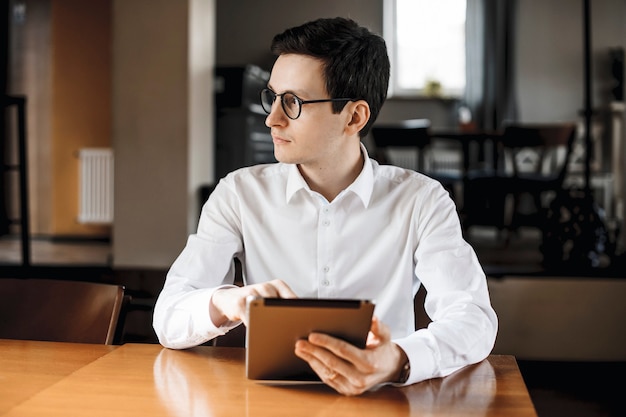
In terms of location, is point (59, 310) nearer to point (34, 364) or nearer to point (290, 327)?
point (34, 364)

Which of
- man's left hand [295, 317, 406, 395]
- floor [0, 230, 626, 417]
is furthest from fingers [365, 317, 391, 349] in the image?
floor [0, 230, 626, 417]

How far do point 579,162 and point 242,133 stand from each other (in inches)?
167

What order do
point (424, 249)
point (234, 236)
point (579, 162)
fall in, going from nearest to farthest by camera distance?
point (424, 249) < point (234, 236) < point (579, 162)

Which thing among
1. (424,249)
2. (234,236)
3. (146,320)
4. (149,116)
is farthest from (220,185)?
(149,116)

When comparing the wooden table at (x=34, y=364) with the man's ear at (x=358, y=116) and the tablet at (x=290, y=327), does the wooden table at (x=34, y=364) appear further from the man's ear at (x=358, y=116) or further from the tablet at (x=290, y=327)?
the man's ear at (x=358, y=116)

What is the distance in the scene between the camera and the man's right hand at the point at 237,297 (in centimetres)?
121

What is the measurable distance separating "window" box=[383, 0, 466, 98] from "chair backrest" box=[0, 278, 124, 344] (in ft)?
24.8

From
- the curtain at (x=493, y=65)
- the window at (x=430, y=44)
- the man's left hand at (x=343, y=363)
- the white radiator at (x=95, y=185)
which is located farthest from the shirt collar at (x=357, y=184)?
the window at (x=430, y=44)

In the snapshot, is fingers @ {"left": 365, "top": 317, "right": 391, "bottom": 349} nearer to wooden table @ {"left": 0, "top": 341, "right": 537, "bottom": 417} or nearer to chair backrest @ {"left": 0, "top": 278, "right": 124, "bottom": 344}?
wooden table @ {"left": 0, "top": 341, "right": 537, "bottom": 417}

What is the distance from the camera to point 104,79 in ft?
26.0

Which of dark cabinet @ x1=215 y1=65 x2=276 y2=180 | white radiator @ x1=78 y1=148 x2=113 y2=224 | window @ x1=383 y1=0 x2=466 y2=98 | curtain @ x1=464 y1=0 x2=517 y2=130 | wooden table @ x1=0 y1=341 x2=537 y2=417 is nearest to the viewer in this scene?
wooden table @ x1=0 y1=341 x2=537 y2=417

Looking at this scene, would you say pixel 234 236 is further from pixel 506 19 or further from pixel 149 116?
pixel 506 19

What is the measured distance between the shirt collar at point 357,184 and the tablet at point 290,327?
57 cm

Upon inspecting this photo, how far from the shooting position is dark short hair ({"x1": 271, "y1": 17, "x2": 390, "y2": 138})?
1.54 m
